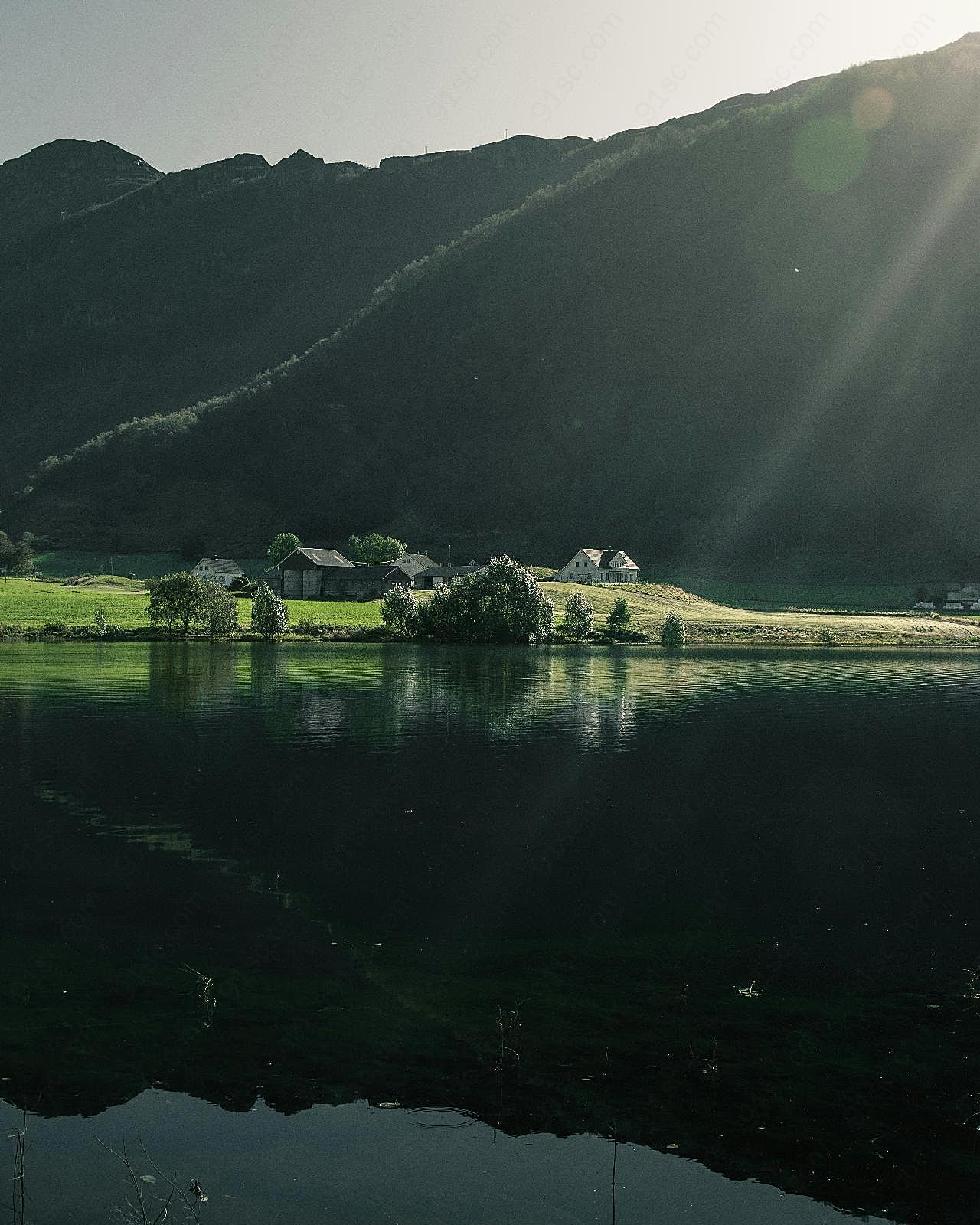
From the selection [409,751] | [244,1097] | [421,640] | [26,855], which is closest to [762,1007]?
[244,1097]

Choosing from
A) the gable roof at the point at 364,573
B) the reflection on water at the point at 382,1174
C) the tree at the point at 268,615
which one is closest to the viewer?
the reflection on water at the point at 382,1174

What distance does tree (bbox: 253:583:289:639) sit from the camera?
114750 millimetres

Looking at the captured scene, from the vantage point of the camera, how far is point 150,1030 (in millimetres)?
16938

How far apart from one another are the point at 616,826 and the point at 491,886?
297 inches

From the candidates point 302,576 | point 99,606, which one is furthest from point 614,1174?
point 302,576

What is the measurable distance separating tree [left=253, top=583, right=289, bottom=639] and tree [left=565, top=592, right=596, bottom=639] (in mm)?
30269

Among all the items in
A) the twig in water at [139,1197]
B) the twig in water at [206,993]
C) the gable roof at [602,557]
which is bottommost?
the twig in water at [139,1197]

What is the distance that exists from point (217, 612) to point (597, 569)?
88487 mm

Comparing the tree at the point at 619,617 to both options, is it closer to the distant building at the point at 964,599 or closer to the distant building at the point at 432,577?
the distant building at the point at 432,577

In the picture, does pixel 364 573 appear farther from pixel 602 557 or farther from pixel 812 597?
pixel 812 597

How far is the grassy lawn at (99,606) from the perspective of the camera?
11769cm

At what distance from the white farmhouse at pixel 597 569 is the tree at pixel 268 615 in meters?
81.7

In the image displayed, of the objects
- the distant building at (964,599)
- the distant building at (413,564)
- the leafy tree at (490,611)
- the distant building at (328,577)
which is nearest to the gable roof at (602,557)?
the distant building at (413,564)

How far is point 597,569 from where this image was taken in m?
191
